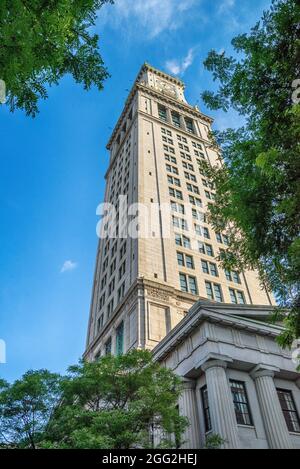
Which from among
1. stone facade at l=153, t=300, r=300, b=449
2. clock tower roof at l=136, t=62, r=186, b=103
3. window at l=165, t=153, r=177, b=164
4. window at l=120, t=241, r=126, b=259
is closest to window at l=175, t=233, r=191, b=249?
window at l=120, t=241, r=126, b=259

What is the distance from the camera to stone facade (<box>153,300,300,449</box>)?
17.3m

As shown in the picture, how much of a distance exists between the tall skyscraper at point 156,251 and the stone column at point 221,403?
1080 cm

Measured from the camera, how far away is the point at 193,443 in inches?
690

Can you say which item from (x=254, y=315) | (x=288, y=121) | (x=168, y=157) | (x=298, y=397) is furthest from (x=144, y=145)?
(x=288, y=121)

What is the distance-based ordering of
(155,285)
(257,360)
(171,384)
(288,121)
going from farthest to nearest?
(155,285)
(257,360)
(171,384)
(288,121)

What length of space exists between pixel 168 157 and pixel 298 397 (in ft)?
128

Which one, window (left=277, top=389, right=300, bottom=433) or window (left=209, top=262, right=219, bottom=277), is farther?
window (left=209, top=262, right=219, bottom=277)

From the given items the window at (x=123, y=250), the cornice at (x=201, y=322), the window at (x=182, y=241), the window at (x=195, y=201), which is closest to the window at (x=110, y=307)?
the window at (x=123, y=250)

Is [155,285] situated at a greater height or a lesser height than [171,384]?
greater

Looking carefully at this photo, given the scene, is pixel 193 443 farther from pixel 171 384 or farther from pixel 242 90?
pixel 242 90

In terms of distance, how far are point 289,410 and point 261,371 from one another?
259 centimetres

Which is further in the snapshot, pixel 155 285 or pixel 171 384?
pixel 155 285

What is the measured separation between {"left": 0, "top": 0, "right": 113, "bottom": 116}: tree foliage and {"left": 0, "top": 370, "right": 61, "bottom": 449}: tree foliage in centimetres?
1148

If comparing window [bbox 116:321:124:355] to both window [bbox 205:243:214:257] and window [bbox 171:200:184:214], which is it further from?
window [bbox 171:200:184:214]
